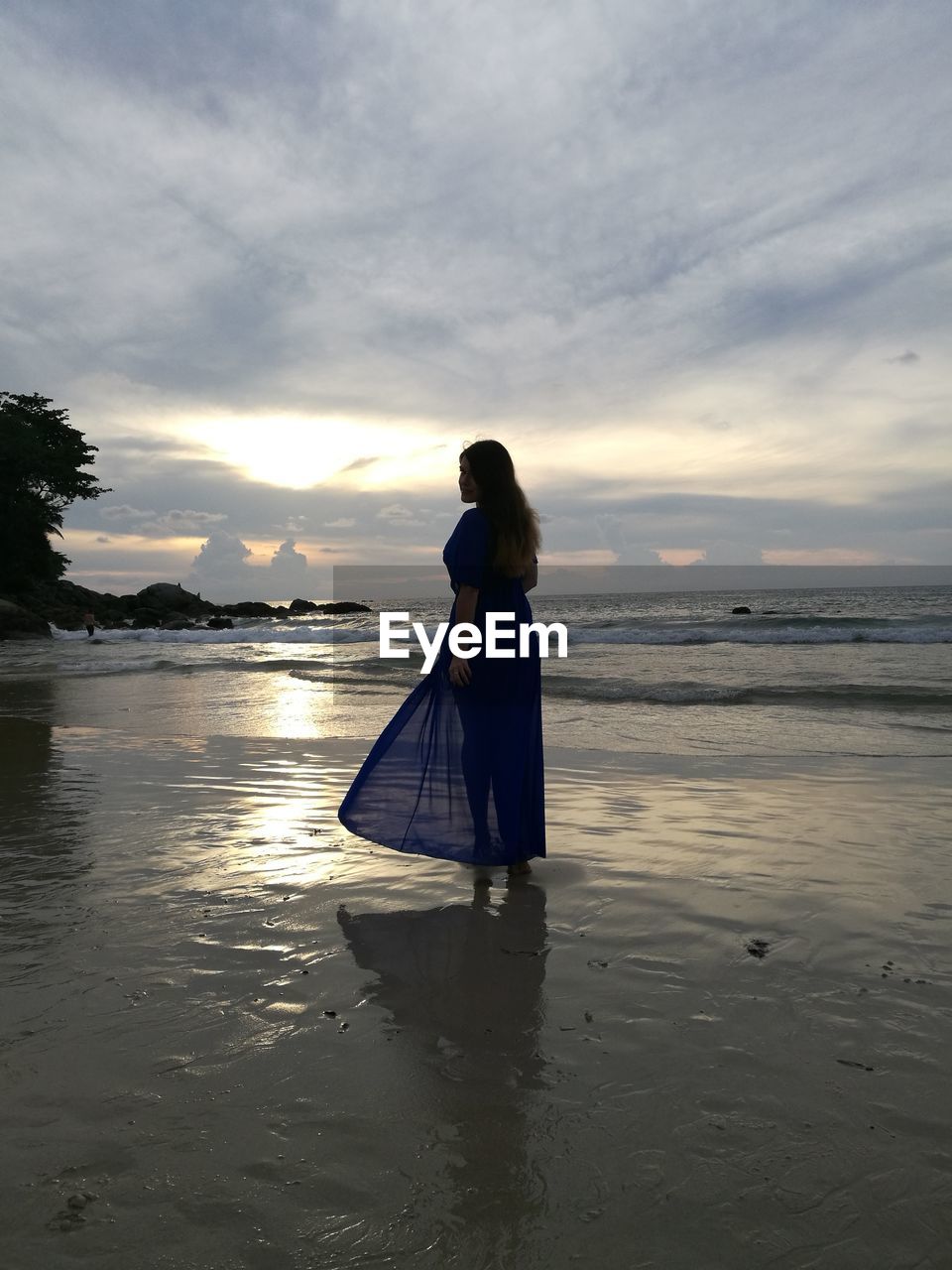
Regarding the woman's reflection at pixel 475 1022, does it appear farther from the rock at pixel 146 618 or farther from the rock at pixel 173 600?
the rock at pixel 173 600

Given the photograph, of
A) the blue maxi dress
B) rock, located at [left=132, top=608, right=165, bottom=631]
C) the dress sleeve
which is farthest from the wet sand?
rock, located at [left=132, top=608, right=165, bottom=631]

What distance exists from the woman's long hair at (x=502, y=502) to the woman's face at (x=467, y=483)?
0.06 feet

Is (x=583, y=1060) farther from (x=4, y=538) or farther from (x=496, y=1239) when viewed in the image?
(x=4, y=538)

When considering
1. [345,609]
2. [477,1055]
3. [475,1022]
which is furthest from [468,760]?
[345,609]

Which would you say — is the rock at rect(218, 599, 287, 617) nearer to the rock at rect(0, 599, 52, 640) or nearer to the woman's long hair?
the rock at rect(0, 599, 52, 640)

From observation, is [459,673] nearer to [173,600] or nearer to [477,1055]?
[477,1055]

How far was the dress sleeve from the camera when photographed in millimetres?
4109

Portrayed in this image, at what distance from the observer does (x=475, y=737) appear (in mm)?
4176

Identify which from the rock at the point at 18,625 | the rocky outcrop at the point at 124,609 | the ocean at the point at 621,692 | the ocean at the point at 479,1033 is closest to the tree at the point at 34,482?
the rocky outcrop at the point at 124,609

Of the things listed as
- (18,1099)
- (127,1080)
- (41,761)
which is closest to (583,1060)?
(127,1080)

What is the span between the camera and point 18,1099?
212 cm

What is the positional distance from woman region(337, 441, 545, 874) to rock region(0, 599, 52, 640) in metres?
29.2

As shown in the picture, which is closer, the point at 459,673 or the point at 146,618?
the point at 459,673

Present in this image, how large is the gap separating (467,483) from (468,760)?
1.37 m
